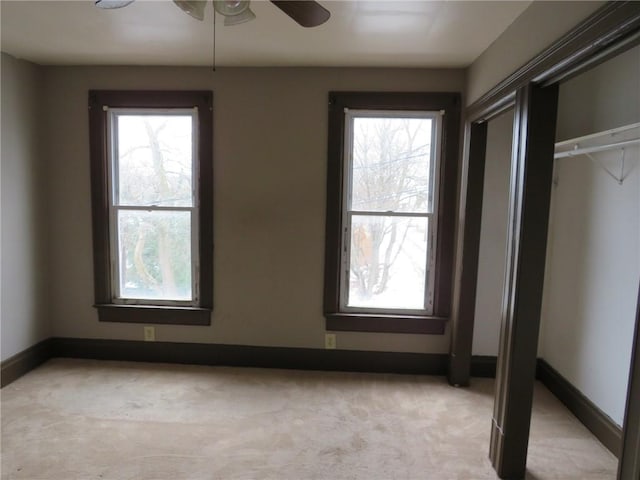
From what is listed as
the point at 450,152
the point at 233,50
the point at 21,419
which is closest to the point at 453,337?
the point at 450,152

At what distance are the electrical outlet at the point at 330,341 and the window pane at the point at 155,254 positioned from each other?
1.16 meters

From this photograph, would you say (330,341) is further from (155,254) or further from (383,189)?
(155,254)

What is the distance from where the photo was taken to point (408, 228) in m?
2.77

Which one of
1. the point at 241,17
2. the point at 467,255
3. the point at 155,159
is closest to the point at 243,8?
the point at 241,17

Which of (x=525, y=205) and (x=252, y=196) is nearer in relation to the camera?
(x=525, y=205)

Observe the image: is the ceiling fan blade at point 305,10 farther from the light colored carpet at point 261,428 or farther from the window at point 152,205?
the light colored carpet at point 261,428

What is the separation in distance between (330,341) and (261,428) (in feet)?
2.96

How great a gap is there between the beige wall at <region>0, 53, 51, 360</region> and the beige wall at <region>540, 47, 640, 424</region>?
12.7ft

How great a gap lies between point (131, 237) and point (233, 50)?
165 cm

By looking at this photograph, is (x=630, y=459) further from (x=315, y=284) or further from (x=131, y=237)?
(x=131, y=237)

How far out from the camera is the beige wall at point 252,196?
268 centimetres

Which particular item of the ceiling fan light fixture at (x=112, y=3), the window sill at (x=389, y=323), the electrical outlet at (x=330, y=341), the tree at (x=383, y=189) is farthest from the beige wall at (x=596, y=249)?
the ceiling fan light fixture at (x=112, y=3)

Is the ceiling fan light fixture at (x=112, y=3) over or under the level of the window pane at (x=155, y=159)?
over

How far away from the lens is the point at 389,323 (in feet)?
9.12
